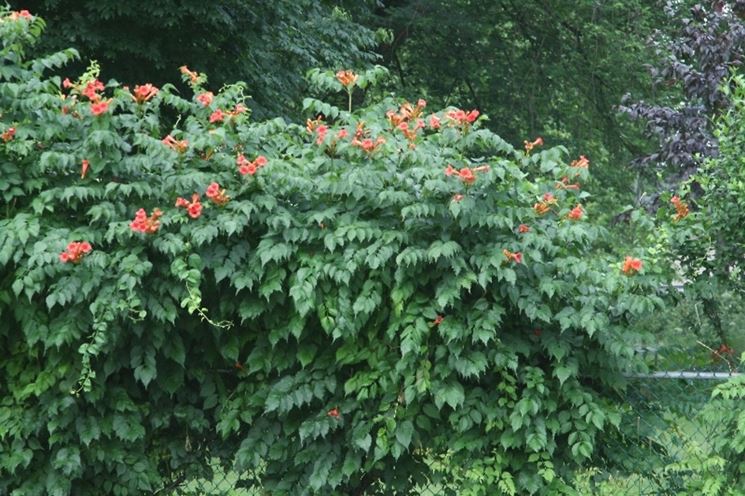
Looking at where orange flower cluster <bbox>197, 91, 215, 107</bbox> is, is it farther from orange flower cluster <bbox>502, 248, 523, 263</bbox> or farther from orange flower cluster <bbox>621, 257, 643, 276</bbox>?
orange flower cluster <bbox>621, 257, 643, 276</bbox>

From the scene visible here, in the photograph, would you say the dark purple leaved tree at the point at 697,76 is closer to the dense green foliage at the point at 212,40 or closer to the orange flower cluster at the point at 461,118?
the orange flower cluster at the point at 461,118

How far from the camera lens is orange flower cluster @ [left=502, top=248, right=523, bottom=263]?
4445 mm

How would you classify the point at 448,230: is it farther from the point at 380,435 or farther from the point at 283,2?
the point at 283,2

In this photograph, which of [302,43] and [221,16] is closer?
[221,16]

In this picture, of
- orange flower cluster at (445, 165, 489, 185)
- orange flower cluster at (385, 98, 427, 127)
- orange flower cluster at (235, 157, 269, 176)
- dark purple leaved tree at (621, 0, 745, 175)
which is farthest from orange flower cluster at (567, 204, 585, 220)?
dark purple leaved tree at (621, 0, 745, 175)

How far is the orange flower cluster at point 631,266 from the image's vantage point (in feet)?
14.7

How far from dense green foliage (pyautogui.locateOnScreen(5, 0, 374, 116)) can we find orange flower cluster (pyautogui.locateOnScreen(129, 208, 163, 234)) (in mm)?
6467

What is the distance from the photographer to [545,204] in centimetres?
466

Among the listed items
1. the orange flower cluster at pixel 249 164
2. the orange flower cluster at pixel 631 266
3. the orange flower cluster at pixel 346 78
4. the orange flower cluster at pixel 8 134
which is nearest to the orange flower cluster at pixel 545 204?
the orange flower cluster at pixel 631 266

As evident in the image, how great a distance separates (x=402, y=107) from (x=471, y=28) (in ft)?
41.8

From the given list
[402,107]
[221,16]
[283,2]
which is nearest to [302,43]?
[283,2]

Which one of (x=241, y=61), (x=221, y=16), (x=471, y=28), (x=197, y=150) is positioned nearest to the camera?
(x=197, y=150)

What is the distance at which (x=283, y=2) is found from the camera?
12.3m

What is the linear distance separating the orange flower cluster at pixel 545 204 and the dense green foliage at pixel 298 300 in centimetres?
1
